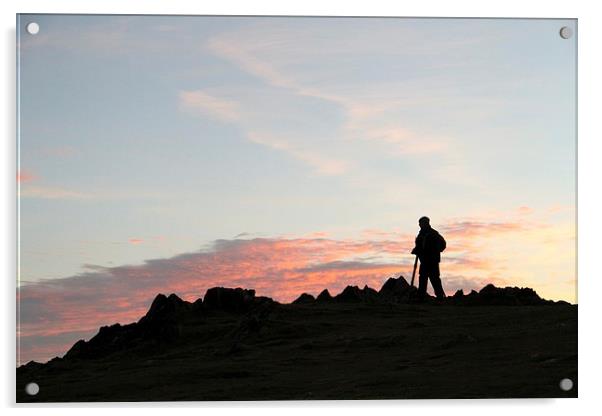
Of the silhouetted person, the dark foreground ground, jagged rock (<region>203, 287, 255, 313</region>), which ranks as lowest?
the dark foreground ground

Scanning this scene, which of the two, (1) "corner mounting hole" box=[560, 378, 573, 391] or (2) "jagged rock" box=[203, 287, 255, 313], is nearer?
(1) "corner mounting hole" box=[560, 378, 573, 391]

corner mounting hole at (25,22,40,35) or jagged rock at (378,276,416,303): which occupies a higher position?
corner mounting hole at (25,22,40,35)

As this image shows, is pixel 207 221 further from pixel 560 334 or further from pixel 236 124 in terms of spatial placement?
pixel 560 334

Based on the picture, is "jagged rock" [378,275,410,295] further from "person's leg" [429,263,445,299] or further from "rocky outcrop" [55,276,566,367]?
"person's leg" [429,263,445,299]

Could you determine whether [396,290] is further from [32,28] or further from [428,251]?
[32,28]

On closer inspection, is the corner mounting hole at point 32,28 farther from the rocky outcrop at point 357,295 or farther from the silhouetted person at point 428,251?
the silhouetted person at point 428,251

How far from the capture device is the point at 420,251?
679cm

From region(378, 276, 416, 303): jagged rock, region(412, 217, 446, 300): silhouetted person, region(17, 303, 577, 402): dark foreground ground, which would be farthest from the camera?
region(378, 276, 416, 303): jagged rock

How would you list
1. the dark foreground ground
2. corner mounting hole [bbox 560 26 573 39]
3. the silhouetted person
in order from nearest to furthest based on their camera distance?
the dark foreground ground < the silhouetted person < corner mounting hole [bbox 560 26 573 39]

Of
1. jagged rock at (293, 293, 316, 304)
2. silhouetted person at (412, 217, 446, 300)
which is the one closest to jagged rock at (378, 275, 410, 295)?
silhouetted person at (412, 217, 446, 300)

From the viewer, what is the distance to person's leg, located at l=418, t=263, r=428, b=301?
685cm
